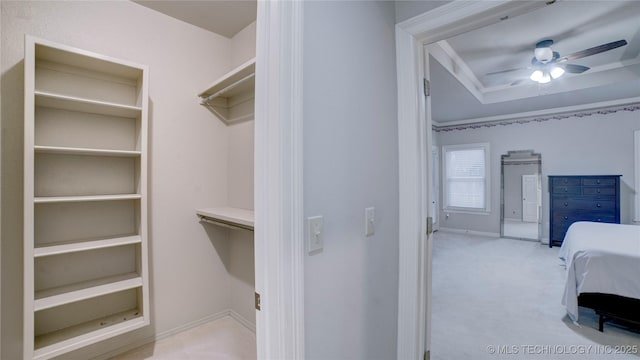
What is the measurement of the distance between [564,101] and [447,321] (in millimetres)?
4533

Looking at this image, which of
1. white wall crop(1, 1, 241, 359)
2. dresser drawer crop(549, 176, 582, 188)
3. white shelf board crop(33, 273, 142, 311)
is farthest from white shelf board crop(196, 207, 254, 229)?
dresser drawer crop(549, 176, 582, 188)

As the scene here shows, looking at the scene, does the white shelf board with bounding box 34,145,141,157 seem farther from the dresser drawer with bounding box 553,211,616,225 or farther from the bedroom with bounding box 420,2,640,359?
the dresser drawer with bounding box 553,211,616,225

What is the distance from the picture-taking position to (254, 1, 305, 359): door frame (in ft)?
2.96

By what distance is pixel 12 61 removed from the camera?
1.67m

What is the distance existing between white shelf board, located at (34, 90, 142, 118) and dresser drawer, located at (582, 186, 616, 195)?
642 cm

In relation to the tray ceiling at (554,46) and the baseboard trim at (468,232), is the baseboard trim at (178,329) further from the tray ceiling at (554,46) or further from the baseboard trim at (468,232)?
the baseboard trim at (468,232)

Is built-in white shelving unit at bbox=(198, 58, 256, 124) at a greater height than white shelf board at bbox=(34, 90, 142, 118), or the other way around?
built-in white shelving unit at bbox=(198, 58, 256, 124)

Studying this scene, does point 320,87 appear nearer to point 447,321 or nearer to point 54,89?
point 54,89

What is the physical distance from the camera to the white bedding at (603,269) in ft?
7.58

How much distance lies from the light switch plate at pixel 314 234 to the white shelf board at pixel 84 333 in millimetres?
1614

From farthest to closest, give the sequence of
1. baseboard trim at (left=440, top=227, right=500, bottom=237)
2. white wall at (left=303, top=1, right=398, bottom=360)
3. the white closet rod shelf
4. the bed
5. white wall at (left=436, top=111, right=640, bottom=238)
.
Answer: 1. baseboard trim at (left=440, top=227, right=500, bottom=237)
2. white wall at (left=436, top=111, right=640, bottom=238)
3. the bed
4. the white closet rod shelf
5. white wall at (left=303, top=1, right=398, bottom=360)

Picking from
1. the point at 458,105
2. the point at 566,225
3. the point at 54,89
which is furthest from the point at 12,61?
the point at 566,225

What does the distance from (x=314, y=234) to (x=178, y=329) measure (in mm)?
2035

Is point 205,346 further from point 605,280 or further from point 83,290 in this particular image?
point 605,280
